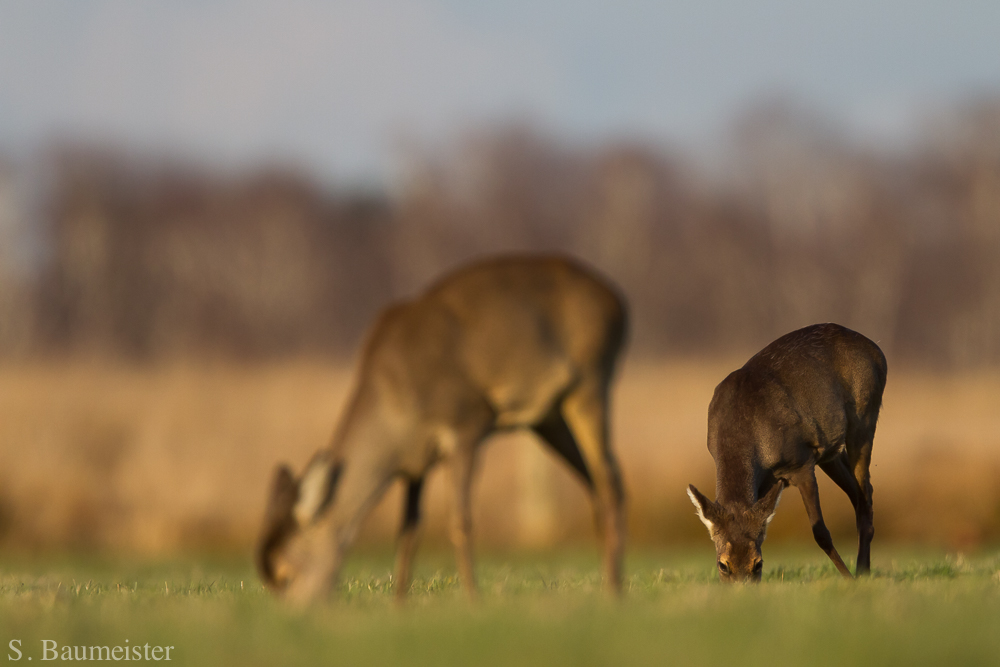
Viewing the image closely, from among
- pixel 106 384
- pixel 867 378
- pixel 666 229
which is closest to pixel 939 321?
pixel 666 229

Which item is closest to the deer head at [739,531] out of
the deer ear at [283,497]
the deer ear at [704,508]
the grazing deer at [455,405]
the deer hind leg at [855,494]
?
the deer ear at [704,508]

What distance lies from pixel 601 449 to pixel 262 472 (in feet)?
42.5

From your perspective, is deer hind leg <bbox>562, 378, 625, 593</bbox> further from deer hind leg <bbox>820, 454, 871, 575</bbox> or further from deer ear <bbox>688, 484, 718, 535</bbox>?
deer hind leg <bbox>820, 454, 871, 575</bbox>

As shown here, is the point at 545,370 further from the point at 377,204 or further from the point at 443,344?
the point at 377,204

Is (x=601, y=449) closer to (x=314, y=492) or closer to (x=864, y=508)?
(x=314, y=492)

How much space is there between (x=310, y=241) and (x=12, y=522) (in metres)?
35.6

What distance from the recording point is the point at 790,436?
7633 millimetres

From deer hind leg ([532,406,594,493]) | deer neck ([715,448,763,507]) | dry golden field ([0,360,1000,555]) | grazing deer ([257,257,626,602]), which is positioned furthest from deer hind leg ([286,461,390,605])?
dry golden field ([0,360,1000,555])

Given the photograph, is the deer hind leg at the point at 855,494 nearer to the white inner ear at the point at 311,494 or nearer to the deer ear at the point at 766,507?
the deer ear at the point at 766,507

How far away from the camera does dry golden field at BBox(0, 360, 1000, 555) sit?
16.7 meters

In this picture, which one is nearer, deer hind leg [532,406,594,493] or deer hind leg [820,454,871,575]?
deer hind leg [532,406,594,493]

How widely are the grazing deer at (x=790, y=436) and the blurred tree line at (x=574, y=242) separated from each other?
3269cm

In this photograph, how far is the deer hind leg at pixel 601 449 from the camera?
573 centimetres

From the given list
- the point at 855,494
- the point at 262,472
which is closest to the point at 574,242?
the point at 262,472
